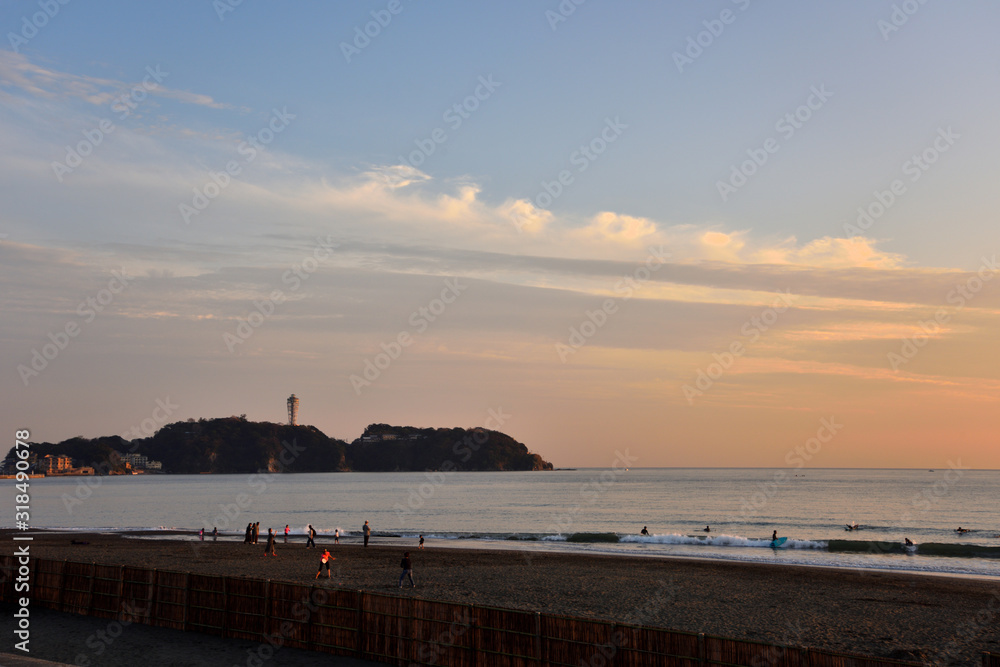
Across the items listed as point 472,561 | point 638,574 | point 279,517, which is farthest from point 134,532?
point 638,574

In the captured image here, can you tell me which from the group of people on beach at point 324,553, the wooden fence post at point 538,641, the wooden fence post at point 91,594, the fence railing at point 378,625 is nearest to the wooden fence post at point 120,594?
the fence railing at point 378,625

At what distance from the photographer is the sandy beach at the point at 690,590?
24.3 m

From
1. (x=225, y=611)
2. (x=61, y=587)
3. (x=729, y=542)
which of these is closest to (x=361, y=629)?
(x=225, y=611)

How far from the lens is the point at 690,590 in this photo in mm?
33719

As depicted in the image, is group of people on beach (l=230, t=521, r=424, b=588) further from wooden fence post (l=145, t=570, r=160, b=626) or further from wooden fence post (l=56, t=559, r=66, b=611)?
wooden fence post (l=56, t=559, r=66, b=611)

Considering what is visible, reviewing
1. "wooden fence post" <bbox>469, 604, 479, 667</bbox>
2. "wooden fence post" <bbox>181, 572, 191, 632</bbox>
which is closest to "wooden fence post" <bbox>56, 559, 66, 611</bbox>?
"wooden fence post" <bbox>181, 572, 191, 632</bbox>

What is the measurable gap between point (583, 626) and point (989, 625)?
20.7 m

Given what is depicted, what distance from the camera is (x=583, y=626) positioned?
47.9 ft

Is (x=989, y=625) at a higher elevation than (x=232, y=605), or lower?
lower

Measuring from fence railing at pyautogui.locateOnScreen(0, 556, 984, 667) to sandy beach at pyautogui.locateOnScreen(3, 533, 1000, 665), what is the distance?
1099 cm

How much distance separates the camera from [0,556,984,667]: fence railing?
540 inches

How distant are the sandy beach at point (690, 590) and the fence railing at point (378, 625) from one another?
1099cm

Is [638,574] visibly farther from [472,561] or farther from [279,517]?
[279,517]

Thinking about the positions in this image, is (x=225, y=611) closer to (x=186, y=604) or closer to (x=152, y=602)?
(x=186, y=604)
